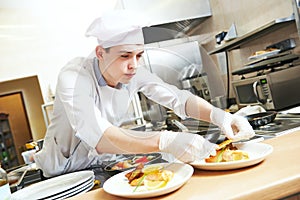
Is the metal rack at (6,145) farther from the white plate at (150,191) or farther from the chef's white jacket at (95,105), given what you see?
the white plate at (150,191)

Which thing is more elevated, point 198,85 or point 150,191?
point 198,85

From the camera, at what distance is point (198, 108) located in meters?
0.95

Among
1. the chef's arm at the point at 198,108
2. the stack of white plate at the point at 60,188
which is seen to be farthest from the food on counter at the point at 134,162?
the chef's arm at the point at 198,108

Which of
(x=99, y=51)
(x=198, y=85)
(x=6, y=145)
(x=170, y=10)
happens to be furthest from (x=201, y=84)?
(x=6, y=145)

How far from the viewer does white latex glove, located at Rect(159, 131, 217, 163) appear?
64cm

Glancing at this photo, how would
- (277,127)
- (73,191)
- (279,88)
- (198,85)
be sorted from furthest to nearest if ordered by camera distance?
(279,88)
(198,85)
(277,127)
(73,191)

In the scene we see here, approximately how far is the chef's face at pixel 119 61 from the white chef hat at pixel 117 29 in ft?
0.06

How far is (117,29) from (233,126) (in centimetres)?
44

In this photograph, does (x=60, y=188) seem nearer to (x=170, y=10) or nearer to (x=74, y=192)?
(x=74, y=192)

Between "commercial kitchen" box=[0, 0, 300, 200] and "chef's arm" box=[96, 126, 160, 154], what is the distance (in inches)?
2.3

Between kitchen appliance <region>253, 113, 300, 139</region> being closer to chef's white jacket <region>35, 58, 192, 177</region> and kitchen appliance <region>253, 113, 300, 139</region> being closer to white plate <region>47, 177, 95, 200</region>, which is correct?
chef's white jacket <region>35, 58, 192, 177</region>

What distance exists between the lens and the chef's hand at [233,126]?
2.43 feet

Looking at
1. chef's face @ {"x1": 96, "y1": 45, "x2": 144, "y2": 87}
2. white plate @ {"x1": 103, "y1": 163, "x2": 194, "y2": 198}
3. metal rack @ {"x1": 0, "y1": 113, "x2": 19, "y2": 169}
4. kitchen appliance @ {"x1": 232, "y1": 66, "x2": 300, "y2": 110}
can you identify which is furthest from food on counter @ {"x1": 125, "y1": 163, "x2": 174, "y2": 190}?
metal rack @ {"x1": 0, "y1": 113, "x2": 19, "y2": 169}

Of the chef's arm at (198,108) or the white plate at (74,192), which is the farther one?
the chef's arm at (198,108)
